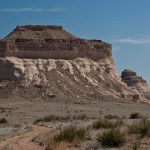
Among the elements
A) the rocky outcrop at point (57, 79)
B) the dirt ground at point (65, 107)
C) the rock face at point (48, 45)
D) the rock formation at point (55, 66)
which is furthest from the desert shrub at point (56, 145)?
the rock face at point (48, 45)

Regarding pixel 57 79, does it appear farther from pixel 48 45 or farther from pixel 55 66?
pixel 48 45

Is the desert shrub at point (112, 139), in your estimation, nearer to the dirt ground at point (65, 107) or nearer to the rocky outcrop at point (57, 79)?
the dirt ground at point (65, 107)

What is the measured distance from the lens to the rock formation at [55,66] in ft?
193

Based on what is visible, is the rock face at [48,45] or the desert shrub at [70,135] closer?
the desert shrub at [70,135]

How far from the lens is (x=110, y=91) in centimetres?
6366

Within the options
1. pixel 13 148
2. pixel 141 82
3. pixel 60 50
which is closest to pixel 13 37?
pixel 60 50

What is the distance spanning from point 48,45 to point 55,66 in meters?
3.10

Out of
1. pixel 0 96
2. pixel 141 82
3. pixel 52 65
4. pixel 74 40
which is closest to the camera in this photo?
pixel 0 96

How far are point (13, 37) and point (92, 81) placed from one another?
12.9 m

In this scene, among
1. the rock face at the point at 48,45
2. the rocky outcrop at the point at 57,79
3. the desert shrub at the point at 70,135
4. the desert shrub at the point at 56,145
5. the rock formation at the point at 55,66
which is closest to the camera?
the desert shrub at the point at 56,145

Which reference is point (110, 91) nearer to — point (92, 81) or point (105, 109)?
point (92, 81)

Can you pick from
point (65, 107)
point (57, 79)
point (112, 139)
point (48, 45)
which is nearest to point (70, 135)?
point (112, 139)

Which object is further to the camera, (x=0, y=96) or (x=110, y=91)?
(x=110, y=91)

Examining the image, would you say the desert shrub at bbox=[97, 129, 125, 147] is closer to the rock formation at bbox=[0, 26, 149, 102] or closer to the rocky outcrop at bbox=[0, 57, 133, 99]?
the rock formation at bbox=[0, 26, 149, 102]
